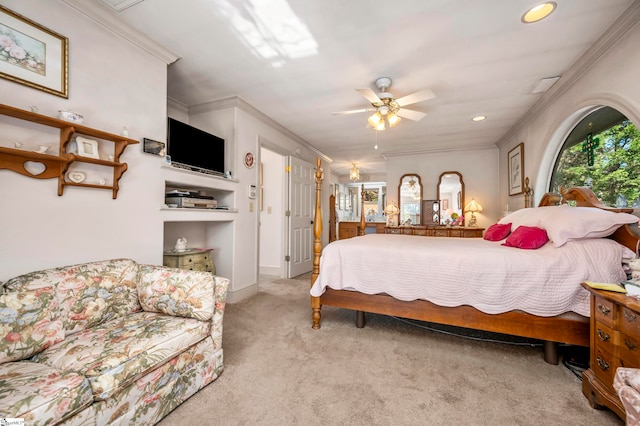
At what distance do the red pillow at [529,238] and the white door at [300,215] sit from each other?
320 centimetres

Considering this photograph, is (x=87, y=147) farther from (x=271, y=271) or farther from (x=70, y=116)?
(x=271, y=271)

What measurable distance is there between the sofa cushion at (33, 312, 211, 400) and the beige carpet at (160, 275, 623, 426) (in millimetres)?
370

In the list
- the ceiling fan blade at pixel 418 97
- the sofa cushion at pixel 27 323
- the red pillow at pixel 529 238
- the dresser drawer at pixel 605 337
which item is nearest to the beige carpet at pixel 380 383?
the dresser drawer at pixel 605 337

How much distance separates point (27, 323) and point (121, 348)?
48 cm

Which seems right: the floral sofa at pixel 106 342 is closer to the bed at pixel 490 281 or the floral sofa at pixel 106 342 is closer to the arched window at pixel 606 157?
the bed at pixel 490 281

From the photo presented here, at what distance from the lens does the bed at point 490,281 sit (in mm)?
1733

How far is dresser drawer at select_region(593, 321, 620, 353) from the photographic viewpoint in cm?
138

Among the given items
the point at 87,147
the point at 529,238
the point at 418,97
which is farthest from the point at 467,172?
the point at 87,147

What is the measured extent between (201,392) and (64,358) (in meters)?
0.72

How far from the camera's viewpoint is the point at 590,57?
2.22 metres

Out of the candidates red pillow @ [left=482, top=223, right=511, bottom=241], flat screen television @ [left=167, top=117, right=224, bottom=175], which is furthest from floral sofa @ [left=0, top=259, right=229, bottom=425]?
red pillow @ [left=482, top=223, right=511, bottom=241]

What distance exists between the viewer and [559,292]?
175 cm

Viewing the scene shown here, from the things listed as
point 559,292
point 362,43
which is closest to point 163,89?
point 362,43

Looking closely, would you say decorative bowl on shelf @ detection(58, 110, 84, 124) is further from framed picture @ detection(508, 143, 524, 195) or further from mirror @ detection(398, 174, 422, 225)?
mirror @ detection(398, 174, 422, 225)
